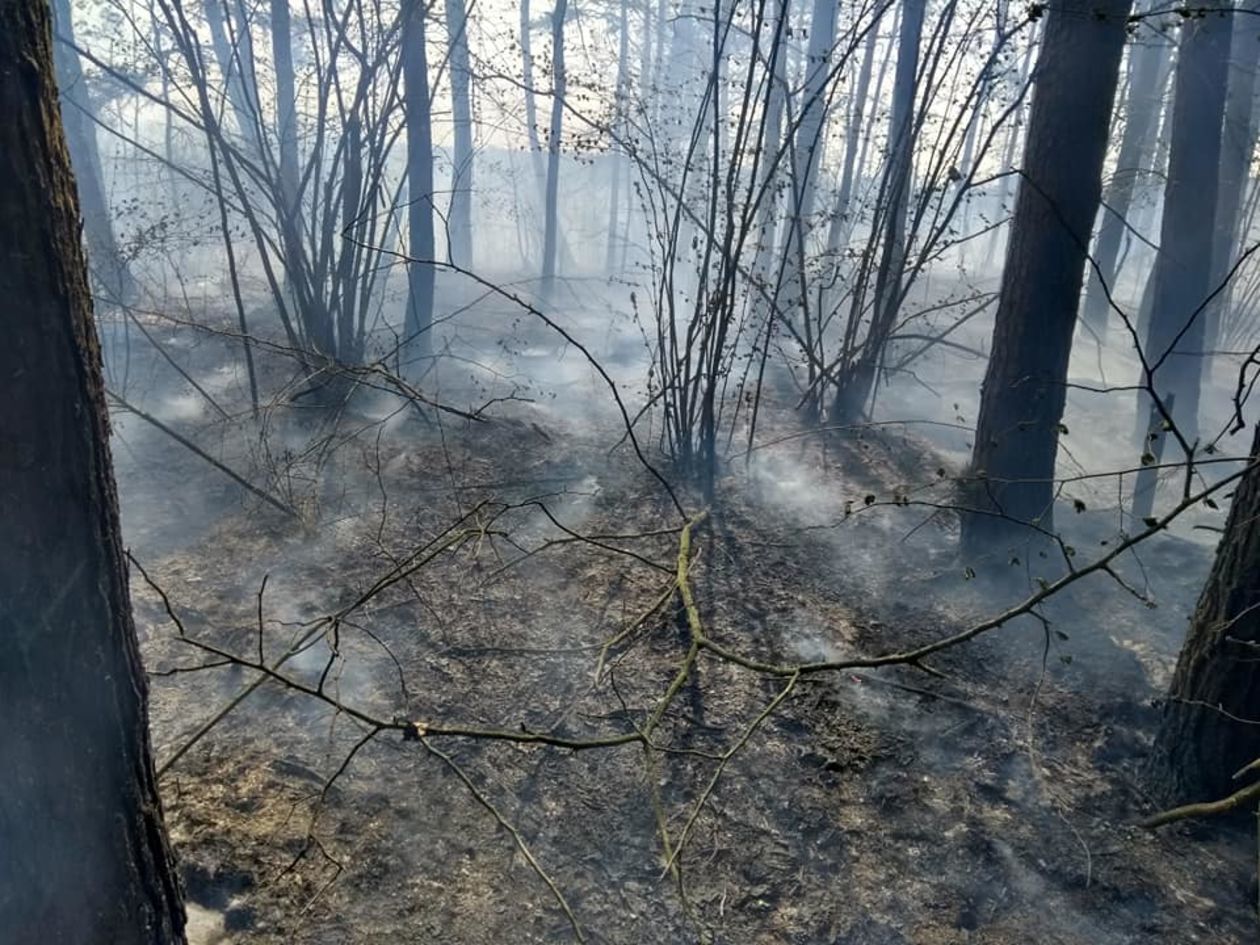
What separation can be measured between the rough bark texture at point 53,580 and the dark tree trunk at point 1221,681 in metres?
3.22

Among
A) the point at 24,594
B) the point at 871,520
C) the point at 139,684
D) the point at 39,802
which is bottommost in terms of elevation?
the point at 871,520

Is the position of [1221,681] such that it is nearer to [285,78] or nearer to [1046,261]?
[1046,261]

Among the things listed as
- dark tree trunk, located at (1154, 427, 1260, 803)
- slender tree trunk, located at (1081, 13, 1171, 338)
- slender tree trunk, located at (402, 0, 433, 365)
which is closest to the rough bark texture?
dark tree trunk, located at (1154, 427, 1260, 803)

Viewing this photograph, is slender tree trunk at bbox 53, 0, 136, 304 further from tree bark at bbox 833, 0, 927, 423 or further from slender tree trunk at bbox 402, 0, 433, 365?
tree bark at bbox 833, 0, 927, 423

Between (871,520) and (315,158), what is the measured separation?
16.3ft

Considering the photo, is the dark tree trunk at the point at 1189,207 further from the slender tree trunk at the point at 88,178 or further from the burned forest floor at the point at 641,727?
the slender tree trunk at the point at 88,178

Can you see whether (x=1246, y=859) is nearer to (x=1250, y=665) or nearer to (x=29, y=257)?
(x=1250, y=665)

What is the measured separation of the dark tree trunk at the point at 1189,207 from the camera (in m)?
8.00

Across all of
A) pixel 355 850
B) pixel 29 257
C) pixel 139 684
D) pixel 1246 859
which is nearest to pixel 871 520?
pixel 1246 859

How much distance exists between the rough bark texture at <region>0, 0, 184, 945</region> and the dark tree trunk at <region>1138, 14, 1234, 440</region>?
860 cm

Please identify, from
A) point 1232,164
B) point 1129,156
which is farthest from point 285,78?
point 1232,164

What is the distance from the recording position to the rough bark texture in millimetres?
1591

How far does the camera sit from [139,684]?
1.99 m

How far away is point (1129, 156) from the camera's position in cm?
1352
